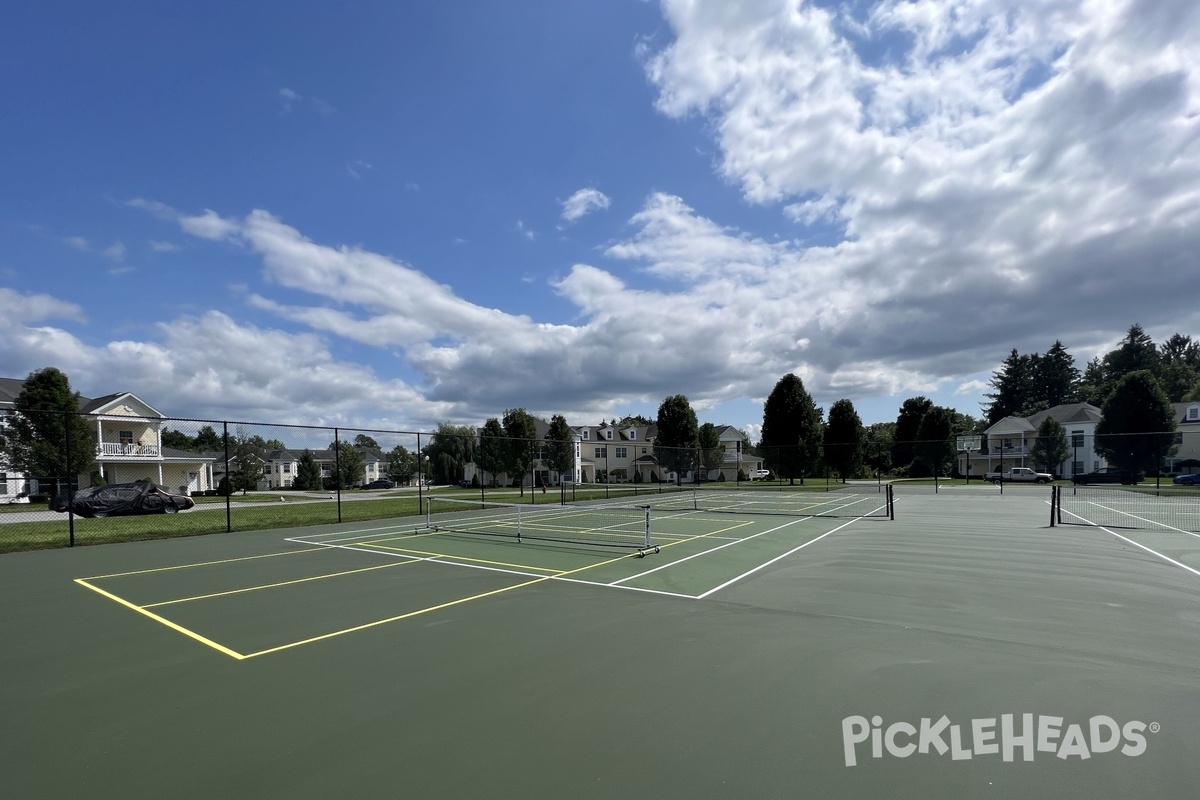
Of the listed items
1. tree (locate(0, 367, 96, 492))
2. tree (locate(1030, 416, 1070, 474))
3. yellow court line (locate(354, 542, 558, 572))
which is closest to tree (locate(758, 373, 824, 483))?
tree (locate(1030, 416, 1070, 474))

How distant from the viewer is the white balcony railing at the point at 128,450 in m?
32.2

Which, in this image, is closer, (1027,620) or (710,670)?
(710,670)

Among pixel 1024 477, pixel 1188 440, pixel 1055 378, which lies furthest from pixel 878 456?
pixel 1055 378

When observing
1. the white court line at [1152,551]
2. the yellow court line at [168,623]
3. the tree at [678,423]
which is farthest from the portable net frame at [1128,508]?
the tree at [678,423]

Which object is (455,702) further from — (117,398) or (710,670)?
(117,398)

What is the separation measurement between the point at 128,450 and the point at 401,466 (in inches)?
1320

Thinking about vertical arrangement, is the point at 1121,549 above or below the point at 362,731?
below

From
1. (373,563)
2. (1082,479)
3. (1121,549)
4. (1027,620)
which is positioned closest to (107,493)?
(373,563)

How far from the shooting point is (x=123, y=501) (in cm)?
2195

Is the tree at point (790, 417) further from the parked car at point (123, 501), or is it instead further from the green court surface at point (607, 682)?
the parked car at point (123, 501)

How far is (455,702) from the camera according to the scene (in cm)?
429

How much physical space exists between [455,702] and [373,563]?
707cm

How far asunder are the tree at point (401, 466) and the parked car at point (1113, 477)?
60.8 m

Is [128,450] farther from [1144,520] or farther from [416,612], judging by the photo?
[1144,520]
